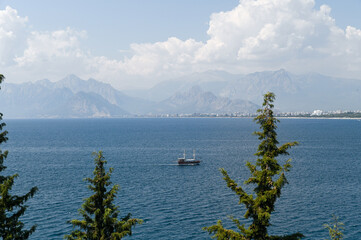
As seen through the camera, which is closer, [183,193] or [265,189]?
[265,189]

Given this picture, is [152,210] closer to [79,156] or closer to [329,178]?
[329,178]

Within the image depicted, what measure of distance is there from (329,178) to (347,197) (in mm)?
20957

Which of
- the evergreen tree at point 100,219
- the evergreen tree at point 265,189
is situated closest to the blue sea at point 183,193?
the evergreen tree at point 100,219

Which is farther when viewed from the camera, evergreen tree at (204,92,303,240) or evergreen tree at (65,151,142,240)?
evergreen tree at (65,151,142,240)

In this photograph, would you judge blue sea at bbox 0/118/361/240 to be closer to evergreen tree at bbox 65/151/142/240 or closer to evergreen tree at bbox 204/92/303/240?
evergreen tree at bbox 65/151/142/240

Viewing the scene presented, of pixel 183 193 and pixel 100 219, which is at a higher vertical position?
pixel 100 219

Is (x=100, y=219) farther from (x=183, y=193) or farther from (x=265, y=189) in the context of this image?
(x=183, y=193)

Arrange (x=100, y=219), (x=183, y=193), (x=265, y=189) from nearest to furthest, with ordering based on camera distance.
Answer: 1. (x=265, y=189)
2. (x=100, y=219)
3. (x=183, y=193)

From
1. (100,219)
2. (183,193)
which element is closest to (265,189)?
(100,219)

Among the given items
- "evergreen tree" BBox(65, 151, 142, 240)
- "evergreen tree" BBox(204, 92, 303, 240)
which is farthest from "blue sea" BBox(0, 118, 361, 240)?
"evergreen tree" BBox(204, 92, 303, 240)

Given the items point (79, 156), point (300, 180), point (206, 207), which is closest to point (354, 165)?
point (300, 180)

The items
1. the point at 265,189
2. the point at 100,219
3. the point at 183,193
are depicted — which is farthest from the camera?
the point at 183,193

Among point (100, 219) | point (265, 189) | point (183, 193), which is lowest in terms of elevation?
point (183, 193)

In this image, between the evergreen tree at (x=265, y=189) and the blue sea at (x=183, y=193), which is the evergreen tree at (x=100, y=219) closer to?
the evergreen tree at (x=265, y=189)
